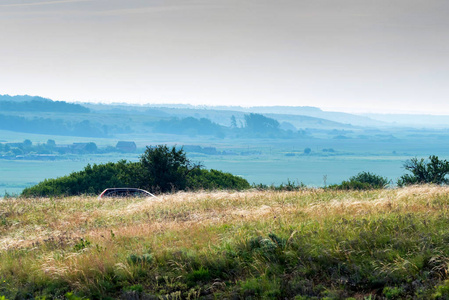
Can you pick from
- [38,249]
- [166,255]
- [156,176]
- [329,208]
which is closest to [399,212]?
[329,208]

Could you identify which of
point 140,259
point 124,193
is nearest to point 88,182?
point 124,193

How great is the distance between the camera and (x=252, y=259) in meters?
8.01

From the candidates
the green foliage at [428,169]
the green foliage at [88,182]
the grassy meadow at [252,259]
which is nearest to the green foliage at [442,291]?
the grassy meadow at [252,259]

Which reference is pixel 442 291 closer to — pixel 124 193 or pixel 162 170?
pixel 124 193

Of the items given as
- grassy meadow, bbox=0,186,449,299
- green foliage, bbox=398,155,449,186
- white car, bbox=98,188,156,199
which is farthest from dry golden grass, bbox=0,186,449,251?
green foliage, bbox=398,155,449,186

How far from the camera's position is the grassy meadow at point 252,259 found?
22.6 feet

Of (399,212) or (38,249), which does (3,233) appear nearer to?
(38,249)

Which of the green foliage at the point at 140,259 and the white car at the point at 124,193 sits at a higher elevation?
the green foliage at the point at 140,259

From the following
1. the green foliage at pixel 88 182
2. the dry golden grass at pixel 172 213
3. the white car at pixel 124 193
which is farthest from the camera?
the green foliage at pixel 88 182

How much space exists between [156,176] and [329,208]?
25375 mm

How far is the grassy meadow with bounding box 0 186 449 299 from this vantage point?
22.6 ft

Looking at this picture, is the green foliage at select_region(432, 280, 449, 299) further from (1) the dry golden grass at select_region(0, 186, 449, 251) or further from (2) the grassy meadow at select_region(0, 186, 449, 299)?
(1) the dry golden grass at select_region(0, 186, 449, 251)

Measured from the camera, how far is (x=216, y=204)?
53.2 ft

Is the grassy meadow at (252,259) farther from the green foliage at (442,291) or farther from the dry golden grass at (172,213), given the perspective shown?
the dry golden grass at (172,213)
